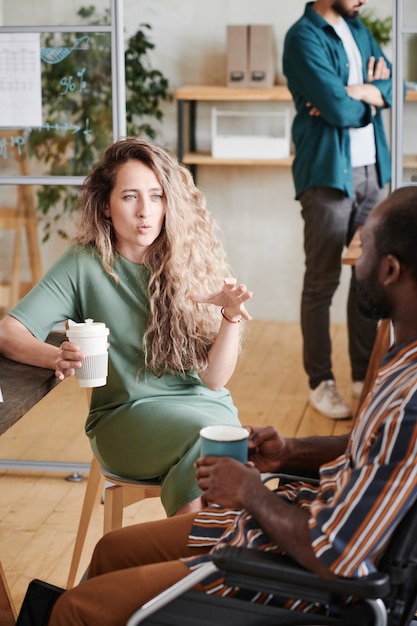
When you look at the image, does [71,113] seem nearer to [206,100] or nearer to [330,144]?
[330,144]

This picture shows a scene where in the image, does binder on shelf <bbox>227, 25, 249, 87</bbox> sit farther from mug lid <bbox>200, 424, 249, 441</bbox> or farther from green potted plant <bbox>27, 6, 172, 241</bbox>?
mug lid <bbox>200, 424, 249, 441</bbox>

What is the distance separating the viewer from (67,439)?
3.76 meters

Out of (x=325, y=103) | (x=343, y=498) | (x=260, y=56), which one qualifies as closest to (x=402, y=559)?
(x=343, y=498)

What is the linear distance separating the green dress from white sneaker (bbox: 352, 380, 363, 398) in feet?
6.63

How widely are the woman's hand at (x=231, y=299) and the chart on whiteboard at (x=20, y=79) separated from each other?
1363 mm

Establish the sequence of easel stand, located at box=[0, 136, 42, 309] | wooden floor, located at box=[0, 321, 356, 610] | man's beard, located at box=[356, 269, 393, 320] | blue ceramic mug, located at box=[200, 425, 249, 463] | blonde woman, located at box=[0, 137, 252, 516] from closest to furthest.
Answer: man's beard, located at box=[356, 269, 393, 320] → blue ceramic mug, located at box=[200, 425, 249, 463] → blonde woman, located at box=[0, 137, 252, 516] → wooden floor, located at box=[0, 321, 356, 610] → easel stand, located at box=[0, 136, 42, 309]

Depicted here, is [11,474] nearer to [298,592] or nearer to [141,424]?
[141,424]

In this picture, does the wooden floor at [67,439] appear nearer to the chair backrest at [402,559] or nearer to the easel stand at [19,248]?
the easel stand at [19,248]

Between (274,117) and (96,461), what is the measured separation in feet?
11.1

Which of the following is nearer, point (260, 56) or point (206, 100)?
point (260, 56)

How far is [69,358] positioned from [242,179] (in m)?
3.75

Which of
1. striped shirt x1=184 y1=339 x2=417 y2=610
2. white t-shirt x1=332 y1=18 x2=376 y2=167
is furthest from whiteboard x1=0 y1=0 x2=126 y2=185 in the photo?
striped shirt x1=184 y1=339 x2=417 y2=610

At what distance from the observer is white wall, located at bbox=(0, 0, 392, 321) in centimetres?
557

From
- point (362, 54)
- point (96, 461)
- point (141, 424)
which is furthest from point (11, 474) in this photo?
point (362, 54)
